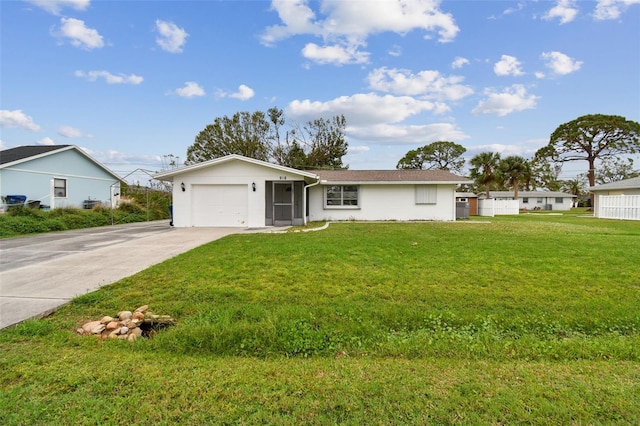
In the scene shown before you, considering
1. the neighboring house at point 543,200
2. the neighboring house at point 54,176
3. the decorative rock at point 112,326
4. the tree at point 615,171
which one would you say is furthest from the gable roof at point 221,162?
the tree at point 615,171

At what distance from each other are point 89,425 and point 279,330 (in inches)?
78.2

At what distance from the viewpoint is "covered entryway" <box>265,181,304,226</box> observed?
1502 centimetres

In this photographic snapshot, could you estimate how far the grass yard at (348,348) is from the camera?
7.35 feet

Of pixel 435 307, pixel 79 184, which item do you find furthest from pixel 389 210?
pixel 79 184

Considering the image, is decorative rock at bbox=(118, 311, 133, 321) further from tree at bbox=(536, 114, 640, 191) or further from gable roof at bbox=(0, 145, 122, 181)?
tree at bbox=(536, 114, 640, 191)

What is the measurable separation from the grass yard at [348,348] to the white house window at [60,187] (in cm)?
1866

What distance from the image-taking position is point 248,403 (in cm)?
231

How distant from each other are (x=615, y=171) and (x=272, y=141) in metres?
56.3

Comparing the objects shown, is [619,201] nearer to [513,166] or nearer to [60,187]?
[513,166]

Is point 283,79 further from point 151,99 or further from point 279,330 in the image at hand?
point 279,330

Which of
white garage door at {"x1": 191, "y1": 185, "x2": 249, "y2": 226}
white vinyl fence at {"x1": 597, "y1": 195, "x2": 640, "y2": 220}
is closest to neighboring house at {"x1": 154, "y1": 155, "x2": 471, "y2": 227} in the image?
white garage door at {"x1": 191, "y1": 185, "x2": 249, "y2": 226}

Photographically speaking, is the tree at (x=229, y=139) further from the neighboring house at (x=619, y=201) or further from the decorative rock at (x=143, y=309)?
the decorative rock at (x=143, y=309)

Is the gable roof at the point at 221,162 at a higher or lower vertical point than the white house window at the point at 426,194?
higher

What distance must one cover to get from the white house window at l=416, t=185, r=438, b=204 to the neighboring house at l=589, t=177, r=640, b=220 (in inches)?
571
